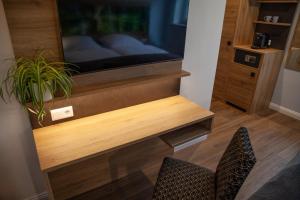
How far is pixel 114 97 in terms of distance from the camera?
1637 mm

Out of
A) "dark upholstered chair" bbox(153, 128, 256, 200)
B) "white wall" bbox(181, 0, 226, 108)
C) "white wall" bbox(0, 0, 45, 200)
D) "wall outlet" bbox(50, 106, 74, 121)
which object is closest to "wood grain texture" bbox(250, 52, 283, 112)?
"white wall" bbox(181, 0, 226, 108)

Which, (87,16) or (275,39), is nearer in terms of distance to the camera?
(87,16)

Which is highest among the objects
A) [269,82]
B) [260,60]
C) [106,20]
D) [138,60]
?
[106,20]

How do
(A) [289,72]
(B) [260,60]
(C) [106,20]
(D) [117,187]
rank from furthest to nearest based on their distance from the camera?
(A) [289,72] → (B) [260,60] → (D) [117,187] → (C) [106,20]

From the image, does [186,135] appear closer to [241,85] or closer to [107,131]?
[107,131]

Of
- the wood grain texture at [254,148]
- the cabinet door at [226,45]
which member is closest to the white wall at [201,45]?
the wood grain texture at [254,148]

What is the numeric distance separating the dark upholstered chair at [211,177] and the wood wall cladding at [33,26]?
1036 millimetres

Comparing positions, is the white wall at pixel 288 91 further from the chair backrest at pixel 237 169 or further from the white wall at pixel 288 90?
the chair backrest at pixel 237 169

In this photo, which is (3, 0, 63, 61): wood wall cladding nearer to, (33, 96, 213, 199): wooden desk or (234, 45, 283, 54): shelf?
(33, 96, 213, 199): wooden desk

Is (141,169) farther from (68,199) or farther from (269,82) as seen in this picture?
(269,82)

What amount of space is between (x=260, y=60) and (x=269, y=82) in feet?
1.58

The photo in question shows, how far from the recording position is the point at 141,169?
2.10m

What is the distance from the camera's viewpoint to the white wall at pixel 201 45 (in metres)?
1.87

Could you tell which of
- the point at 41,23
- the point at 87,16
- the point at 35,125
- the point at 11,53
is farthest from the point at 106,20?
the point at 35,125
